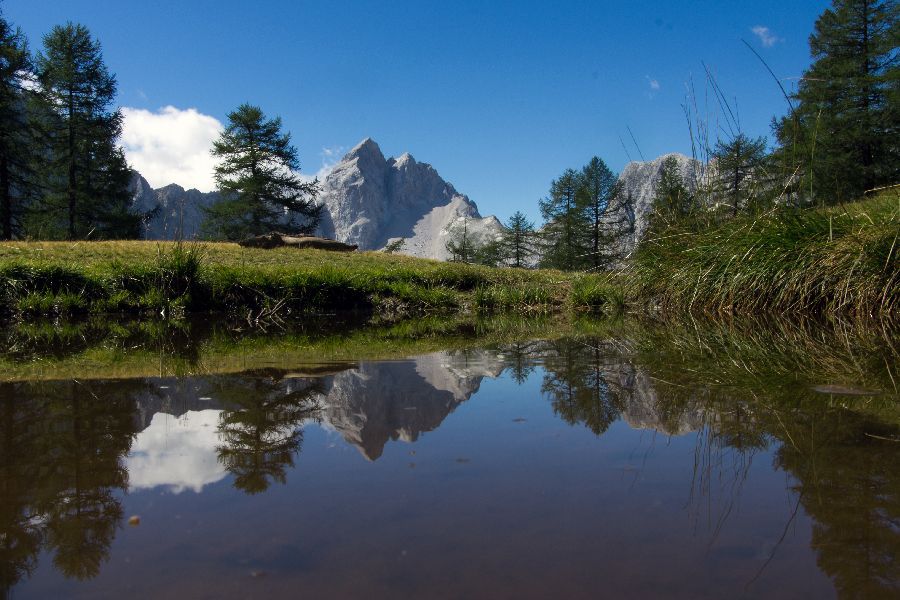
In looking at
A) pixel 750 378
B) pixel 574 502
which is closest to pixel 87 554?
pixel 574 502

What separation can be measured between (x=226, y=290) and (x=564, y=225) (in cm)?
2920

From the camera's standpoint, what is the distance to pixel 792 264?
219 inches

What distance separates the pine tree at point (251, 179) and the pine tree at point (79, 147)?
499 centimetres

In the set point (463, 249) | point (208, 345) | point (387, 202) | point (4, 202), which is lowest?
point (208, 345)

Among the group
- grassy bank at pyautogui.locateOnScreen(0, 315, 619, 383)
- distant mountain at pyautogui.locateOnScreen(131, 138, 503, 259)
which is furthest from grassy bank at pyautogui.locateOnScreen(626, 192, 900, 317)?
distant mountain at pyautogui.locateOnScreen(131, 138, 503, 259)

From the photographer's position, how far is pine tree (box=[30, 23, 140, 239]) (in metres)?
28.7

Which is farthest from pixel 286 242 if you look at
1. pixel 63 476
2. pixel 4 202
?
pixel 4 202

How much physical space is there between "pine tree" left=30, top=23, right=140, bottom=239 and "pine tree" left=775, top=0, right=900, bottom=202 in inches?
1371

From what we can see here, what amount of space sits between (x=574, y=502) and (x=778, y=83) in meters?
5.73

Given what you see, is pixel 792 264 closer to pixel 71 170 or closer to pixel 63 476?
pixel 63 476

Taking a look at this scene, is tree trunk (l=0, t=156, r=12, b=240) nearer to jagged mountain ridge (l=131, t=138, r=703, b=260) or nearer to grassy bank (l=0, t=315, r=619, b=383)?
grassy bank (l=0, t=315, r=619, b=383)

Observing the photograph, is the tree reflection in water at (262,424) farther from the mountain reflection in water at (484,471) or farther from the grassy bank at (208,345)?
the grassy bank at (208,345)

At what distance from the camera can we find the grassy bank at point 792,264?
5145 mm

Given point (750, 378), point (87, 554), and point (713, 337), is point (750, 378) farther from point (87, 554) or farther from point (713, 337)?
point (87, 554)
